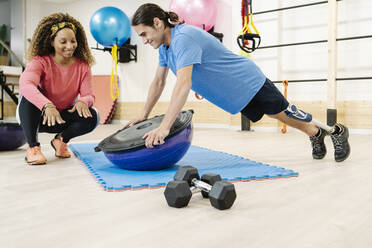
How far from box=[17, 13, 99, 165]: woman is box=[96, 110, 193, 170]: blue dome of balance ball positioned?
1.43ft

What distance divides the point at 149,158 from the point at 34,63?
2.97ft

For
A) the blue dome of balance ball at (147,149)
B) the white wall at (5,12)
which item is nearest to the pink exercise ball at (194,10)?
the blue dome of balance ball at (147,149)

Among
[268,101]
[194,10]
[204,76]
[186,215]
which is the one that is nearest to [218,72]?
[204,76]

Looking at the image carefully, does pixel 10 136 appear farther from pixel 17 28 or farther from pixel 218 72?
pixel 17 28

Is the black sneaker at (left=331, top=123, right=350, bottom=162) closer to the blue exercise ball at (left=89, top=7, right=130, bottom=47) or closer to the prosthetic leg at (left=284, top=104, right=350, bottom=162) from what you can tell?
the prosthetic leg at (left=284, top=104, right=350, bottom=162)

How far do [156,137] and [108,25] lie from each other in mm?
3315

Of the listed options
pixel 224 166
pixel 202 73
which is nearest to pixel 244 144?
pixel 224 166

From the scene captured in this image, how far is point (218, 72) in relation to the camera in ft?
5.49

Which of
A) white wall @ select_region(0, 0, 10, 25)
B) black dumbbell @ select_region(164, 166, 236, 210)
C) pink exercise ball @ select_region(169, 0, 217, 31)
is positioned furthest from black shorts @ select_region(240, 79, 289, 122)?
white wall @ select_region(0, 0, 10, 25)

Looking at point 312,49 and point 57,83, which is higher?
point 312,49

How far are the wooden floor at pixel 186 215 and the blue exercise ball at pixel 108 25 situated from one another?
3.14 m

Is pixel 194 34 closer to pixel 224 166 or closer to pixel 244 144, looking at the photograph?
pixel 224 166

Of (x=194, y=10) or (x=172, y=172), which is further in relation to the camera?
(x=194, y=10)

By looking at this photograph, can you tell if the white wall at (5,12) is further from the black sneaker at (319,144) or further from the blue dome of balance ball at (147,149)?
the black sneaker at (319,144)
